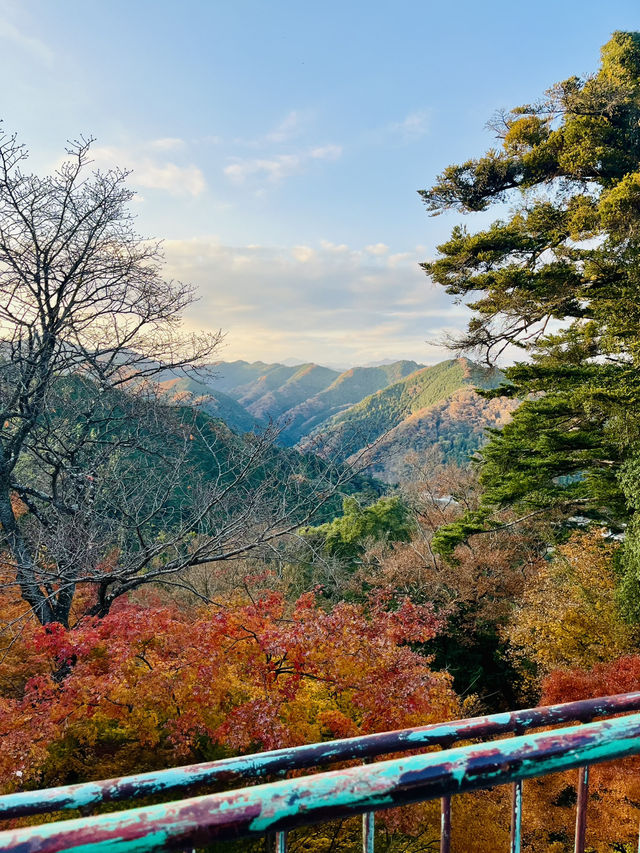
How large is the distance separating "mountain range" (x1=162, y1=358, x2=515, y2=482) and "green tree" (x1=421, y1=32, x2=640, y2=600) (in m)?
1.69

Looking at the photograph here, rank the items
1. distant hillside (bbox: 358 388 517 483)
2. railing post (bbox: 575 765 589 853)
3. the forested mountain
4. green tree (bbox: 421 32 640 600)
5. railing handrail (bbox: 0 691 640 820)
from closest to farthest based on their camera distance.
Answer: railing handrail (bbox: 0 691 640 820), railing post (bbox: 575 765 589 853), green tree (bbox: 421 32 640 600), the forested mountain, distant hillside (bbox: 358 388 517 483)

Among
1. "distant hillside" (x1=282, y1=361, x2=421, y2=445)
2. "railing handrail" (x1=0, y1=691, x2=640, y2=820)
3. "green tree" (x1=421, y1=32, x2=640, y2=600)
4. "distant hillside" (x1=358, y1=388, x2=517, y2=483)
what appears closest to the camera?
"railing handrail" (x1=0, y1=691, x2=640, y2=820)

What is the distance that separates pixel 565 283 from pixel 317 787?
37.5 ft

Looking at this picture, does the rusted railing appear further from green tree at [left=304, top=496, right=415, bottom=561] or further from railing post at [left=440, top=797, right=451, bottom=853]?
green tree at [left=304, top=496, right=415, bottom=561]

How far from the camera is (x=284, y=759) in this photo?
986 millimetres

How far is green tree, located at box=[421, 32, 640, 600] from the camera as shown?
9422 mm

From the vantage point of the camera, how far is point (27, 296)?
692cm

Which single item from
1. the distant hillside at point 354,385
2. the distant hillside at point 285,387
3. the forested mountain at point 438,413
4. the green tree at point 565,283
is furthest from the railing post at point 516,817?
the distant hillside at point 354,385

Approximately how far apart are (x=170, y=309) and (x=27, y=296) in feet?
6.72

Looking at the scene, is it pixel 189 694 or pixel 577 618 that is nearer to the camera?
pixel 189 694

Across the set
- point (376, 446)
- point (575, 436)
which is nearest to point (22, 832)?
point (376, 446)

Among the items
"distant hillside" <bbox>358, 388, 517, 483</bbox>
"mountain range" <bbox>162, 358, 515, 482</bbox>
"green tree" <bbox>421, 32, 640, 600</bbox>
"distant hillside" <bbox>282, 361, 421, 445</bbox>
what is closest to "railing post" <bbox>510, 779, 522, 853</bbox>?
"mountain range" <bbox>162, 358, 515, 482</bbox>

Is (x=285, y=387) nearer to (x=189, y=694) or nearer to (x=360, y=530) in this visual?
(x=360, y=530)

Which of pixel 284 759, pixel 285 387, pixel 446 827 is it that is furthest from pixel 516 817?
pixel 285 387
